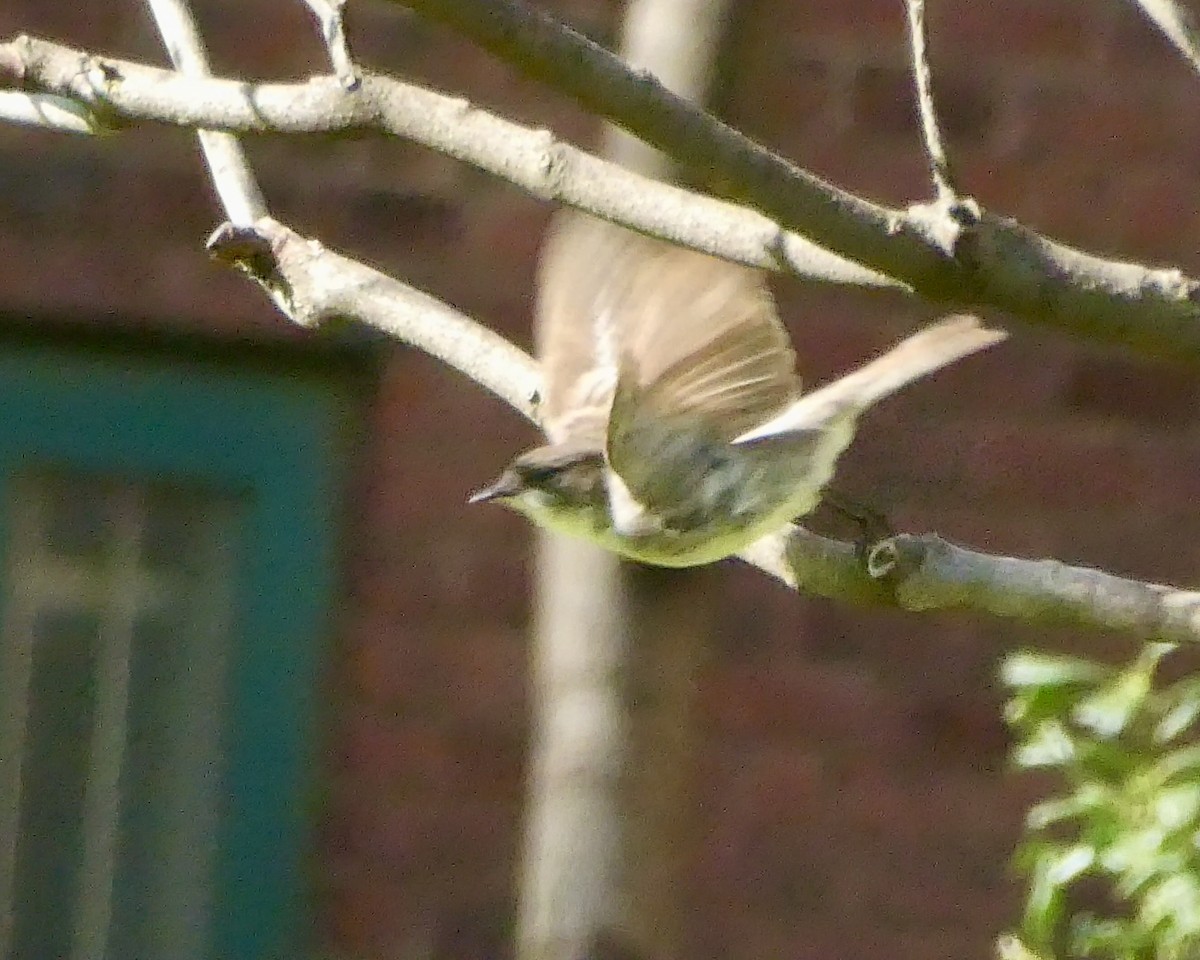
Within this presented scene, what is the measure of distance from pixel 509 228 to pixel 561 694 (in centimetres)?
134

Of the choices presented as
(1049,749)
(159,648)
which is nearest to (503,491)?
(1049,749)

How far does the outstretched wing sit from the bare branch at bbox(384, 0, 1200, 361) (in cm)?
56

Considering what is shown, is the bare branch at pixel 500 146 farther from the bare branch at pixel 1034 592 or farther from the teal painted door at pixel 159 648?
the teal painted door at pixel 159 648

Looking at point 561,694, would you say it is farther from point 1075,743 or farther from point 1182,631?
point 1075,743

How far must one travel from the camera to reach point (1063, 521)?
2.83m

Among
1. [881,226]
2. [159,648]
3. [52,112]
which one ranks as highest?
[52,112]

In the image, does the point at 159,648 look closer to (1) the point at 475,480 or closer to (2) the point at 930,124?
(1) the point at 475,480

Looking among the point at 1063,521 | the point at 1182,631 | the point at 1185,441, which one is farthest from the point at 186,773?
the point at 1182,631

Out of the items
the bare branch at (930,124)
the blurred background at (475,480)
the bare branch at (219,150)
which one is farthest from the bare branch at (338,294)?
the blurred background at (475,480)

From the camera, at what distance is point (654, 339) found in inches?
71.0

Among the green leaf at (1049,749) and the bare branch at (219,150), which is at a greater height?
the bare branch at (219,150)

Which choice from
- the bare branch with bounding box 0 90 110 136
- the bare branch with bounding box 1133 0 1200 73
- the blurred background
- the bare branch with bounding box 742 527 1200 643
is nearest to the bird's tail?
the bare branch with bounding box 742 527 1200 643

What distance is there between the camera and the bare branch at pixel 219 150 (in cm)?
159

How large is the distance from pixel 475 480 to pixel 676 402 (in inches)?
39.2
